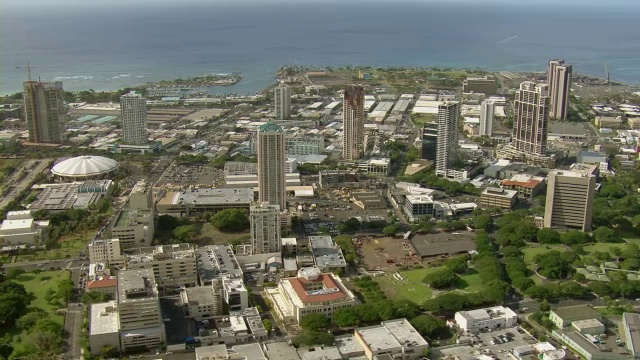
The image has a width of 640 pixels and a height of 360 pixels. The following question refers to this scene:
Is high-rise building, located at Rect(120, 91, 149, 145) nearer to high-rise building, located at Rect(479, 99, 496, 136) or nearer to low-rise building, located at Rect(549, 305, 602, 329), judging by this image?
high-rise building, located at Rect(479, 99, 496, 136)

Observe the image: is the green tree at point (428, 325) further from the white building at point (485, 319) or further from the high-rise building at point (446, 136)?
the high-rise building at point (446, 136)

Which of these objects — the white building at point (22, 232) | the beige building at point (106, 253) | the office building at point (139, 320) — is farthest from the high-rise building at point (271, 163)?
the office building at point (139, 320)

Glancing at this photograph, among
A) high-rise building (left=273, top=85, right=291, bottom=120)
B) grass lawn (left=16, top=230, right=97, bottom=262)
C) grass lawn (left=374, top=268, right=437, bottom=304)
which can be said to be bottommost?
grass lawn (left=374, top=268, right=437, bottom=304)

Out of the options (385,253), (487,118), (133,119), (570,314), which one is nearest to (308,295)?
(385,253)

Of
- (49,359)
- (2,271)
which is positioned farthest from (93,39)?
(49,359)

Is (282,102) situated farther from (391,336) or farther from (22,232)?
(391,336)

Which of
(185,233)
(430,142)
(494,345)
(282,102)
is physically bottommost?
(494,345)

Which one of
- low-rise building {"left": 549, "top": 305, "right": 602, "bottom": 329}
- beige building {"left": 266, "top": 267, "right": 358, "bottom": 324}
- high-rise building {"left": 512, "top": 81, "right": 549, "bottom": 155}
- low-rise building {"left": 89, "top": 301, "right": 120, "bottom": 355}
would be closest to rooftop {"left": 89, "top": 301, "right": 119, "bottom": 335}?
low-rise building {"left": 89, "top": 301, "right": 120, "bottom": 355}

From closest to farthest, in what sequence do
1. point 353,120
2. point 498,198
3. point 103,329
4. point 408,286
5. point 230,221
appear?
point 103,329
point 408,286
point 230,221
point 498,198
point 353,120
